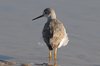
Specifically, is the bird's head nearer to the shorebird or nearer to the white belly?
the shorebird

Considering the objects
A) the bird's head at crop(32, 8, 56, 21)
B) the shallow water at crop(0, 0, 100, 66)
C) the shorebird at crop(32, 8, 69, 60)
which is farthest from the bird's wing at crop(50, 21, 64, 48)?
the bird's head at crop(32, 8, 56, 21)

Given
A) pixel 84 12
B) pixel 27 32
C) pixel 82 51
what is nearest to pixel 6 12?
pixel 27 32

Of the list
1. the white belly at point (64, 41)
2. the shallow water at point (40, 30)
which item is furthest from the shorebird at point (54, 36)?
the shallow water at point (40, 30)

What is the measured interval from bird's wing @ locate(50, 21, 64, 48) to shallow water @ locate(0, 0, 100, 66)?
1.21ft

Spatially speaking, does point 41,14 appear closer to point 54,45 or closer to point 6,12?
point 6,12

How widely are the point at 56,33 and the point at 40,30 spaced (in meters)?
1.30

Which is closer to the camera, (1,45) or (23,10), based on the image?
(1,45)

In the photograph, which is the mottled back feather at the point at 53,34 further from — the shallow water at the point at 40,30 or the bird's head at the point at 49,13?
the bird's head at the point at 49,13

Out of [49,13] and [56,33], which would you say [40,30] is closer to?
[49,13]

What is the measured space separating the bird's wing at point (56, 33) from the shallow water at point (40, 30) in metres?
0.37

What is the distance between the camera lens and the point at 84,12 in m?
11.7

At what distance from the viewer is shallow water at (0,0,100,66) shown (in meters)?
9.34

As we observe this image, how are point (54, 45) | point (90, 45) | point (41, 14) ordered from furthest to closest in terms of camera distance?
point (41, 14), point (90, 45), point (54, 45)

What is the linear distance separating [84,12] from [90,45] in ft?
6.39
